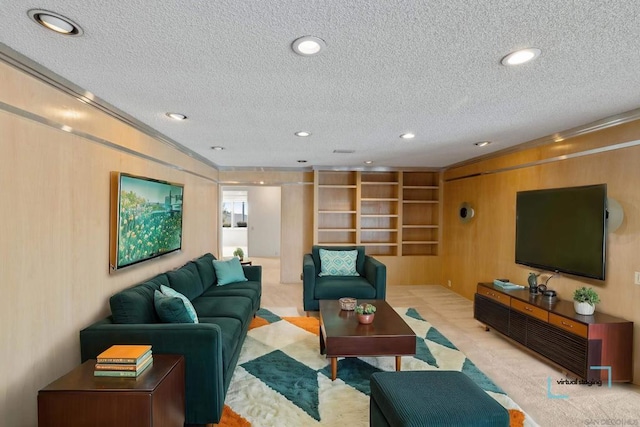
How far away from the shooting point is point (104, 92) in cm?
227

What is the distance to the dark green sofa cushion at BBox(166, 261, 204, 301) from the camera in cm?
316

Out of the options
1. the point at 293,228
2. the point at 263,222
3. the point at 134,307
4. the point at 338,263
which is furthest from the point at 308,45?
the point at 263,222

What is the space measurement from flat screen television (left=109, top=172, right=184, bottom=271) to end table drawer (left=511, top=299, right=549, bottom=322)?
12.5 ft

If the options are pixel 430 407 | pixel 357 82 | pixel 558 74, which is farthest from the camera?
pixel 357 82

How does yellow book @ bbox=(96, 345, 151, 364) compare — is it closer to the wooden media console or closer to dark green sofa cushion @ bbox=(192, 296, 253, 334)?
dark green sofa cushion @ bbox=(192, 296, 253, 334)

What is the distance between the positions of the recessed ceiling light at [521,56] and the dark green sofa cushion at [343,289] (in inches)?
123

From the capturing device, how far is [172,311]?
7.56 feet

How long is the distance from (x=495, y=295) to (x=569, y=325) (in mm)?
987

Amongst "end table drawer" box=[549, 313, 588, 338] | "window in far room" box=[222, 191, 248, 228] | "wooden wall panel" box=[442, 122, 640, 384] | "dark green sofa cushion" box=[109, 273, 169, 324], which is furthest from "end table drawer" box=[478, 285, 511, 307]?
"window in far room" box=[222, 191, 248, 228]

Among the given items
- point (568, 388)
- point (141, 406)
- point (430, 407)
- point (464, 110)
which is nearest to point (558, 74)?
point (464, 110)

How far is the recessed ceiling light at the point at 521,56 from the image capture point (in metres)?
1.66

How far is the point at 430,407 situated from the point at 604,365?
6.77 ft

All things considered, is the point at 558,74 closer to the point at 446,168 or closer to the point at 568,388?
the point at 568,388

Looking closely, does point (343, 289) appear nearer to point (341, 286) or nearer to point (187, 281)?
point (341, 286)
